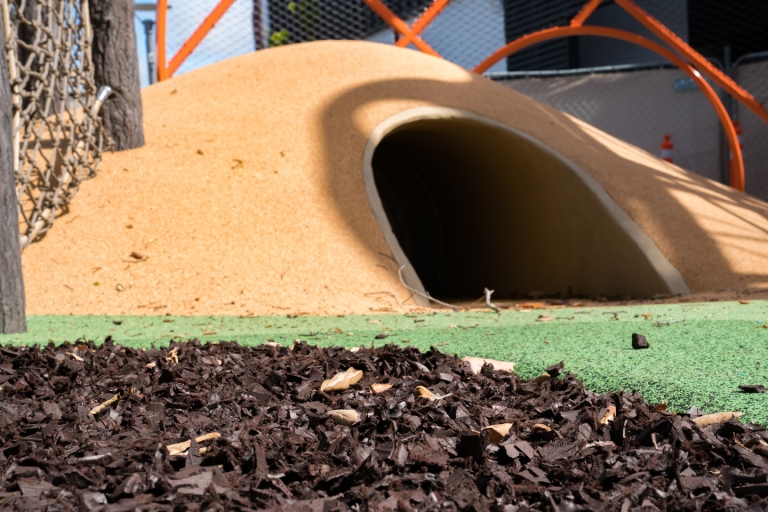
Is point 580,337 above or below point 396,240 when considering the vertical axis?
below

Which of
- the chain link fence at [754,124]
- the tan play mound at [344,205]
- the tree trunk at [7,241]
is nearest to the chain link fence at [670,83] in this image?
the chain link fence at [754,124]

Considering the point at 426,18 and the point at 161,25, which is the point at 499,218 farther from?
the point at 161,25

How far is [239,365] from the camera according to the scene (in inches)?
108

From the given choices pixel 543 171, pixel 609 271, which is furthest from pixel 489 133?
pixel 609 271

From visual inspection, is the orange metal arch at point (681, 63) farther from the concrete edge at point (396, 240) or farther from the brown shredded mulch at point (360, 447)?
the brown shredded mulch at point (360, 447)

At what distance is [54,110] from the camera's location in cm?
612

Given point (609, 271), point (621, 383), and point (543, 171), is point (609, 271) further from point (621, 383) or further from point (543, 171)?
point (621, 383)

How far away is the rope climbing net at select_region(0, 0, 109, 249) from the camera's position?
5.47 metres

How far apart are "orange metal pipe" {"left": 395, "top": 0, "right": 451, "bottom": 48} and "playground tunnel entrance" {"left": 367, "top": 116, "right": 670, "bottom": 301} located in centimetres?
113

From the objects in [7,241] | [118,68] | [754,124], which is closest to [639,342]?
[7,241]

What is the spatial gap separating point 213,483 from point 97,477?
25 centimetres

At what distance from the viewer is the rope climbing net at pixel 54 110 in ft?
17.9

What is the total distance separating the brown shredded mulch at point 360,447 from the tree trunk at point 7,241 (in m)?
1.59

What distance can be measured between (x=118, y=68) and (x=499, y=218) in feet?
14.3
